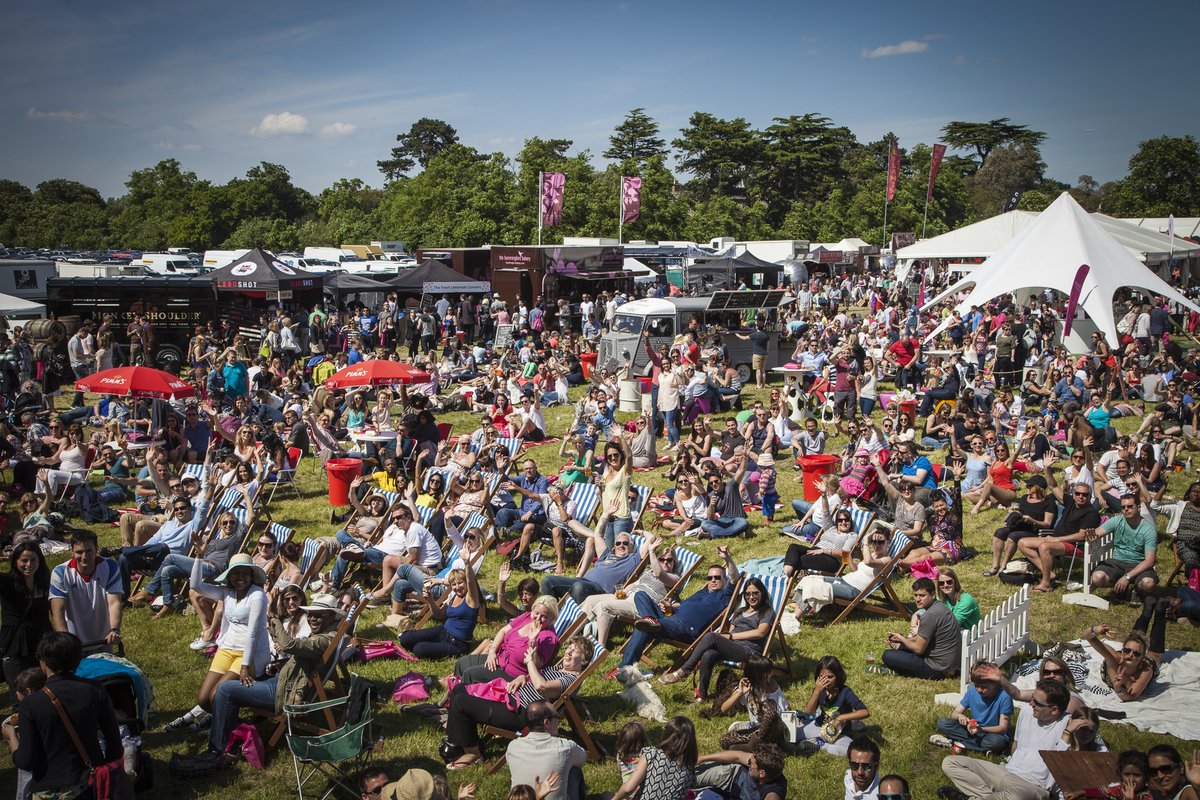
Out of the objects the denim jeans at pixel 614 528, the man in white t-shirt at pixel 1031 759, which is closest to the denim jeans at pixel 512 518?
the denim jeans at pixel 614 528

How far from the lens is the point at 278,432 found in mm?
15078

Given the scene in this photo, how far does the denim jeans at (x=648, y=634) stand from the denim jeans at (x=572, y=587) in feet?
2.30

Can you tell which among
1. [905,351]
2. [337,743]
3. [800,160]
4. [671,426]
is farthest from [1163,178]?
[337,743]

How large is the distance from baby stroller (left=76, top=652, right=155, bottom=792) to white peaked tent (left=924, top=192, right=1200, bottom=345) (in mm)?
18190

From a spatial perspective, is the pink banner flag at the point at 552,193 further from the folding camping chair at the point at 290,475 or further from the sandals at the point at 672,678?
the sandals at the point at 672,678

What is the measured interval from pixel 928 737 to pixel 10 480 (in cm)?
1280

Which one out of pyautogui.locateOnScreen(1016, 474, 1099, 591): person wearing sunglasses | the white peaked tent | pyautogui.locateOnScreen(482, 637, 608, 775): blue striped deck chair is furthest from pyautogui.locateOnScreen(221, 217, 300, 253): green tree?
pyautogui.locateOnScreen(482, 637, 608, 775): blue striped deck chair

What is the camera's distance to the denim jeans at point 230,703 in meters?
6.25

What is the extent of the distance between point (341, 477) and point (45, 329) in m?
13.2

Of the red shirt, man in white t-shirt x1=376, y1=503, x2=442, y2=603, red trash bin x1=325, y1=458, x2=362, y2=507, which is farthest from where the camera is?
the red shirt

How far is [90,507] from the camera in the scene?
465 inches

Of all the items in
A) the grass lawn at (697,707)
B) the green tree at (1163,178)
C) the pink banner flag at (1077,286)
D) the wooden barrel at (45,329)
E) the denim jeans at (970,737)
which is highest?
the green tree at (1163,178)

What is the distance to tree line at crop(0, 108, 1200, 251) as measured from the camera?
167 feet

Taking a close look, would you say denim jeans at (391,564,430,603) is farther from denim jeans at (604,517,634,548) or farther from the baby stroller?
the baby stroller
